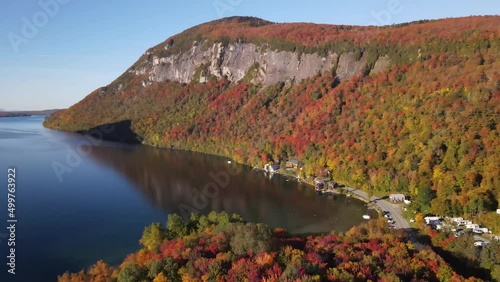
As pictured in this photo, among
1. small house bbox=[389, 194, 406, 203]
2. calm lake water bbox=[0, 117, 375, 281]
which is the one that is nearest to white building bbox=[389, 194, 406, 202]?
small house bbox=[389, 194, 406, 203]

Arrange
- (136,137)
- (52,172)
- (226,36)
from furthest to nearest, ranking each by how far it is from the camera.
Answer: (226,36) < (136,137) < (52,172)

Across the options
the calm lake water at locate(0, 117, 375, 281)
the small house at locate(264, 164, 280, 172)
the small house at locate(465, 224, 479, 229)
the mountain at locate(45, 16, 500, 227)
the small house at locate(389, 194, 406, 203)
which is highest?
the mountain at locate(45, 16, 500, 227)

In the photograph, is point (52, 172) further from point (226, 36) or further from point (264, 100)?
point (226, 36)

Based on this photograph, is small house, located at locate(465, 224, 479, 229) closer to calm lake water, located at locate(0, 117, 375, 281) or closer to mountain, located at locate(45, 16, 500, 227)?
mountain, located at locate(45, 16, 500, 227)

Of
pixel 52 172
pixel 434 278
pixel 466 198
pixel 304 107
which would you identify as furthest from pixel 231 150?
pixel 434 278

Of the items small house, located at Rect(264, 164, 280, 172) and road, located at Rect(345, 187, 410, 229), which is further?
small house, located at Rect(264, 164, 280, 172)

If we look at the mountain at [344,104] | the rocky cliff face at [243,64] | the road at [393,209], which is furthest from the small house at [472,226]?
the rocky cliff face at [243,64]
